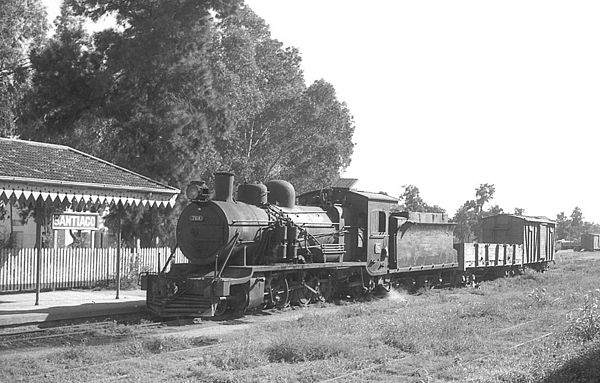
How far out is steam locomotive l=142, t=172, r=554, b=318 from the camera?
550 inches

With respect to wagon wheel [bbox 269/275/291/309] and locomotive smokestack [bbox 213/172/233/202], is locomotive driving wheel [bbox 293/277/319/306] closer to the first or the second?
wagon wheel [bbox 269/275/291/309]

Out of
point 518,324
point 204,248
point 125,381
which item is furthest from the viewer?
point 204,248

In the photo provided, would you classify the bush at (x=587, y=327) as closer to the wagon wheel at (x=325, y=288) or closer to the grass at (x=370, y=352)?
the grass at (x=370, y=352)

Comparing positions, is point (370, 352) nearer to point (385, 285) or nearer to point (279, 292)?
point (279, 292)

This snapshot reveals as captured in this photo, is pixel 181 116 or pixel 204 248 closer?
pixel 204 248

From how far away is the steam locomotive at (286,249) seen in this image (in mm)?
13969

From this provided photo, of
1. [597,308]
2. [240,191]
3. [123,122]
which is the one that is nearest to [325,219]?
[240,191]

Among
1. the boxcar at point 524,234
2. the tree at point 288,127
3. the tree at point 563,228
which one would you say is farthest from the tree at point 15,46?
the tree at point 563,228

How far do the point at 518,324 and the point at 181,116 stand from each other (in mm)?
15610

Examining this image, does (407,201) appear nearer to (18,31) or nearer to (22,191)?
(18,31)

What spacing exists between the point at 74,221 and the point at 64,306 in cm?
254

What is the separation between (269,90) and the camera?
129 ft

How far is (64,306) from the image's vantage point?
15188 millimetres

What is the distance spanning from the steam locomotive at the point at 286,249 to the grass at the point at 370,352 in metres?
1.60
